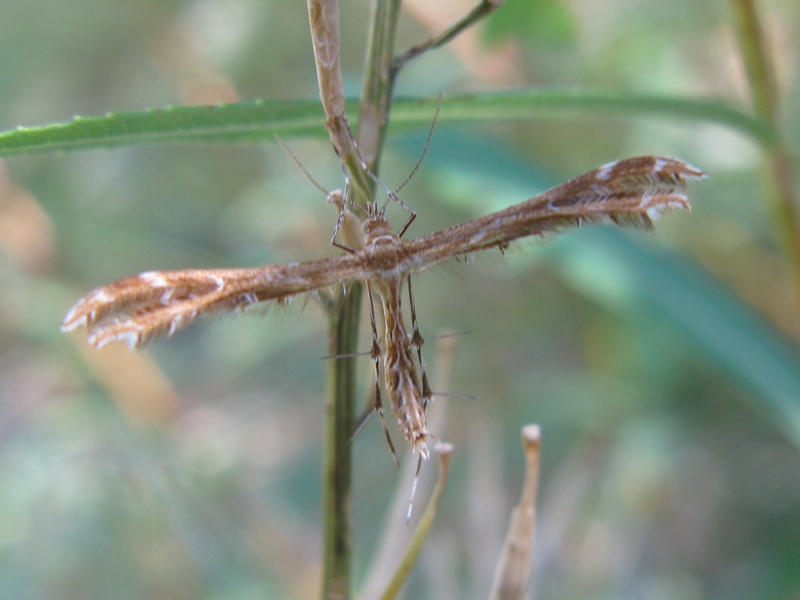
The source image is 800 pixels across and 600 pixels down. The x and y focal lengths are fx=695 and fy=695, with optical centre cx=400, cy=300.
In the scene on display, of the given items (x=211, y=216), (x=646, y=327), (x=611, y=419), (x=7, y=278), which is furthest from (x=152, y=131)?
(x=211, y=216)

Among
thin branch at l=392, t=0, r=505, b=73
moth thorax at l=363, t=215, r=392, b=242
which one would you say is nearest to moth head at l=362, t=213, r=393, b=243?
moth thorax at l=363, t=215, r=392, b=242

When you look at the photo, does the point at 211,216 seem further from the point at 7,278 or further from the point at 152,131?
the point at 152,131

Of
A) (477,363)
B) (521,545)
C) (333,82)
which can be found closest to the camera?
(333,82)

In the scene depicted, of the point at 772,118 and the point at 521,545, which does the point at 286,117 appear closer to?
the point at 521,545

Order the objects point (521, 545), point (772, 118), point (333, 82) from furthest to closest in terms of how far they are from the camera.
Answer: point (772, 118) < point (521, 545) < point (333, 82)

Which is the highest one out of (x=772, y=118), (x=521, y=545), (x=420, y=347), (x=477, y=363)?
(x=477, y=363)

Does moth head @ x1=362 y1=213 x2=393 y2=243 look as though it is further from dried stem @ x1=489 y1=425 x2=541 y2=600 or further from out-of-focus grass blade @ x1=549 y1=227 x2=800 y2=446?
out-of-focus grass blade @ x1=549 y1=227 x2=800 y2=446

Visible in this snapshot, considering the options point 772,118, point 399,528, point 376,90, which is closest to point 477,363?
point 772,118

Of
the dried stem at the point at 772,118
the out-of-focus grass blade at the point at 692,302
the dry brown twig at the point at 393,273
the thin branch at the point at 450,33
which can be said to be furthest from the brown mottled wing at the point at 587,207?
the out-of-focus grass blade at the point at 692,302

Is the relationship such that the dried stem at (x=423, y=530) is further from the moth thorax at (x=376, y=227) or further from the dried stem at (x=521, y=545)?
the moth thorax at (x=376, y=227)
